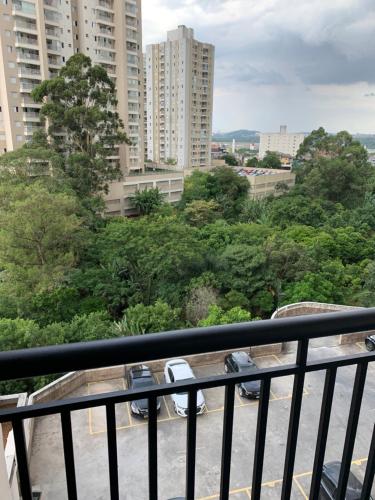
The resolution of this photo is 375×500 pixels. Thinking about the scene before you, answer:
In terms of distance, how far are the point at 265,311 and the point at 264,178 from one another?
1600 centimetres

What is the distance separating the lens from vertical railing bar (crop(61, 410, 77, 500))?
2.43ft

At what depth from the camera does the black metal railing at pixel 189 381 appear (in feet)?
2.25

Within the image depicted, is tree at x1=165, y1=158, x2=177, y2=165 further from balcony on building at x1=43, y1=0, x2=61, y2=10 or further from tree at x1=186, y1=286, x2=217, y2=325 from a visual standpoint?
tree at x1=186, y1=286, x2=217, y2=325

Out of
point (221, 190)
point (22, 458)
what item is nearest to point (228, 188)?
point (221, 190)

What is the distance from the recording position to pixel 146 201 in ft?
62.3

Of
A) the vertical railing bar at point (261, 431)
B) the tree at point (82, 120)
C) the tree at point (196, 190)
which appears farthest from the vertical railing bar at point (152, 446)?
the tree at point (196, 190)

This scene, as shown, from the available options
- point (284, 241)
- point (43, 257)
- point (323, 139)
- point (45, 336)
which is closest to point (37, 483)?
point (45, 336)

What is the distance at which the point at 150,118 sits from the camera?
35.7 m

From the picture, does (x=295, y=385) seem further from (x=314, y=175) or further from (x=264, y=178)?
(x=264, y=178)

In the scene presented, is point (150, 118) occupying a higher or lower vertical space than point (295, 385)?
higher

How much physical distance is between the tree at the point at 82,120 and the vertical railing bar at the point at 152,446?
14.3 m

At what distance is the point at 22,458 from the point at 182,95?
33892 millimetres

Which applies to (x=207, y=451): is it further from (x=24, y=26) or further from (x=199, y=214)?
(x=24, y=26)

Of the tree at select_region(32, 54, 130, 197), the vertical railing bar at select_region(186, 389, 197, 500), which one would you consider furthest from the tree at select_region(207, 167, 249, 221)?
the vertical railing bar at select_region(186, 389, 197, 500)
